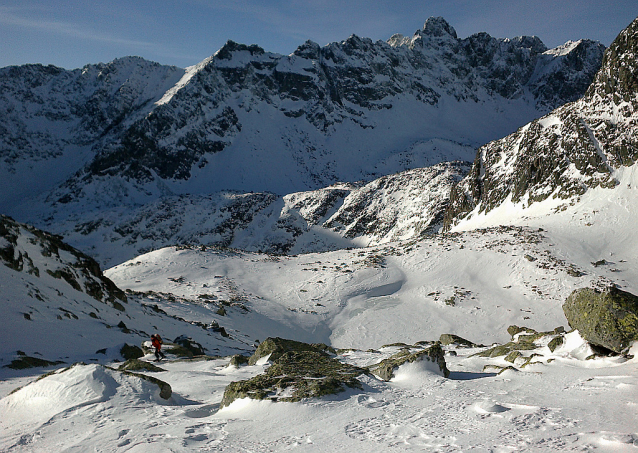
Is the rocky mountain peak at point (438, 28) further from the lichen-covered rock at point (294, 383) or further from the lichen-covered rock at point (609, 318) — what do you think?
the lichen-covered rock at point (294, 383)

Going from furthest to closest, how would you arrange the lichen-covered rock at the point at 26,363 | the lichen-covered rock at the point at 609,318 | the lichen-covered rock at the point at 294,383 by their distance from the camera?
the lichen-covered rock at the point at 26,363 < the lichen-covered rock at the point at 609,318 < the lichen-covered rock at the point at 294,383

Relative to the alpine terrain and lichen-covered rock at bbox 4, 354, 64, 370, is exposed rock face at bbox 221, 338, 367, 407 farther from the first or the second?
lichen-covered rock at bbox 4, 354, 64, 370

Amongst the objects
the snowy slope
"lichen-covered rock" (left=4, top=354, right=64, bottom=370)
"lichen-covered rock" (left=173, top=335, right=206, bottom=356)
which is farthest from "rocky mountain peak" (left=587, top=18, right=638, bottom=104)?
"lichen-covered rock" (left=4, top=354, right=64, bottom=370)

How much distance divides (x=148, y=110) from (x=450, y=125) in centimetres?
10762

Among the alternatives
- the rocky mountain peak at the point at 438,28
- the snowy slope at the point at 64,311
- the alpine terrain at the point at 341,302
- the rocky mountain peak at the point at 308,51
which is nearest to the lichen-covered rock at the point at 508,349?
the alpine terrain at the point at 341,302

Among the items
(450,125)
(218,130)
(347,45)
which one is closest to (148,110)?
(218,130)

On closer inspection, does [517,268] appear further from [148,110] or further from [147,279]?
[148,110]

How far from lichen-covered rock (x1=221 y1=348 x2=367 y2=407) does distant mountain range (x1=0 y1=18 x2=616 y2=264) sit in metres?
55.1

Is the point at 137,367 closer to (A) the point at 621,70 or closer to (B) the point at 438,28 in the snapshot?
(A) the point at 621,70

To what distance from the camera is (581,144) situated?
3981 centimetres

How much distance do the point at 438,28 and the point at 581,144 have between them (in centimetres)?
17803

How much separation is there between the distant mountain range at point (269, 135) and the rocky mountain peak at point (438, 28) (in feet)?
2.24

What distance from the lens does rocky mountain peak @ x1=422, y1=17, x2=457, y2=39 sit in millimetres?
192000

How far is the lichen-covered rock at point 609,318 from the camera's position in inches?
312
